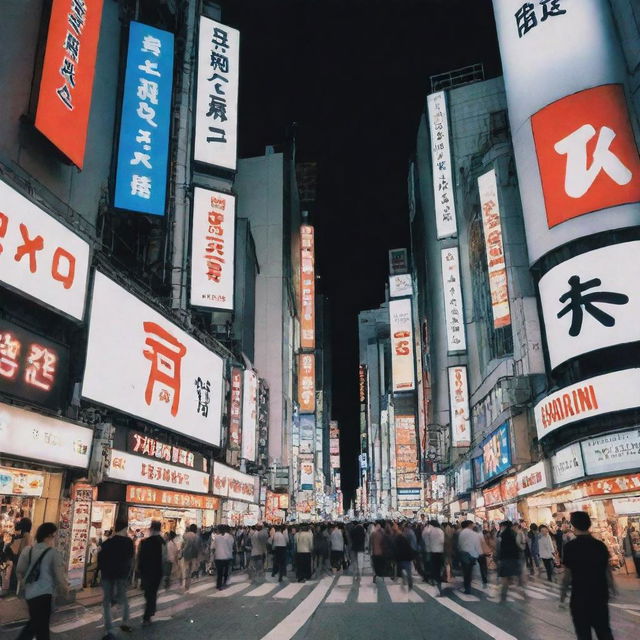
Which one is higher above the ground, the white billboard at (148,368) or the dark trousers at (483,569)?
the white billboard at (148,368)

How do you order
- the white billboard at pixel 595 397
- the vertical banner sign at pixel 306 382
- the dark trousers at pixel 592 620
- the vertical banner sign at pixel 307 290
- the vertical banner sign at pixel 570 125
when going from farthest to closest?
the vertical banner sign at pixel 307 290, the vertical banner sign at pixel 306 382, the vertical banner sign at pixel 570 125, the white billboard at pixel 595 397, the dark trousers at pixel 592 620

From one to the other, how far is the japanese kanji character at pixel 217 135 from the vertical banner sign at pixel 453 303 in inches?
617

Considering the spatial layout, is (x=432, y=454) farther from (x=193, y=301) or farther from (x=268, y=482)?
(x=193, y=301)

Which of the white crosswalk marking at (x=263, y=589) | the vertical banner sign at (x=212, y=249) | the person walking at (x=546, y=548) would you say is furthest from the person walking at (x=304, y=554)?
the vertical banner sign at (x=212, y=249)

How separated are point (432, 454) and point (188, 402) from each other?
95.8 ft

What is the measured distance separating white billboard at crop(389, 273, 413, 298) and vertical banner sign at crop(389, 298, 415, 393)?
3.18 m

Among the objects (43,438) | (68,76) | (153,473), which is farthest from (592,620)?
(68,76)

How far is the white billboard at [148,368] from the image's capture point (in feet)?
47.6

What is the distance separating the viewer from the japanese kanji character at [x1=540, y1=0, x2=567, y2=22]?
21.2 metres

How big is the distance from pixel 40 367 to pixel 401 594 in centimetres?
896

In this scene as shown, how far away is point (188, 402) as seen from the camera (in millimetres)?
20562

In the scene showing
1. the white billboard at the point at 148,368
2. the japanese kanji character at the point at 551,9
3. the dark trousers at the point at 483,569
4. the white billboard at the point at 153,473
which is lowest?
the dark trousers at the point at 483,569

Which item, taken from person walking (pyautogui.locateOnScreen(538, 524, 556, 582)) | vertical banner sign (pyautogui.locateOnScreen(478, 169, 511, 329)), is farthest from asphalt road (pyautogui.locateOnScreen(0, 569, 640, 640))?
vertical banner sign (pyautogui.locateOnScreen(478, 169, 511, 329))

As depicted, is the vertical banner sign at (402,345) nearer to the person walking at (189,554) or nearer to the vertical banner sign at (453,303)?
the vertical banner sign at (453,303)
